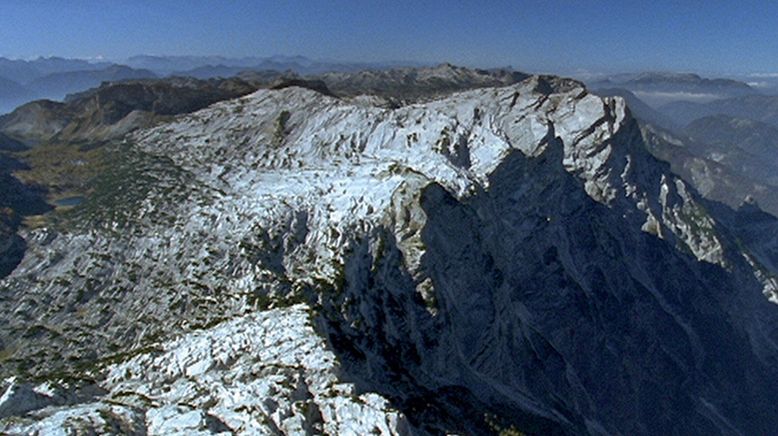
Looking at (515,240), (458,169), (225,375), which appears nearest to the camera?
(225,375)

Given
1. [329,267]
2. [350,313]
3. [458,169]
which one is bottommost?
[350,313]

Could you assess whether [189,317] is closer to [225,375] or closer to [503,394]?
[225,375]

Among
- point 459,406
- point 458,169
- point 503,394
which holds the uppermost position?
point 458,169

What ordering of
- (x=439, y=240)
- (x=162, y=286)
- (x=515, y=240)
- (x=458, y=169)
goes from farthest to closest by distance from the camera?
(x=515, y=240) < (x=458, y=169) < (x=439, y=240) < (x=162, y=286)

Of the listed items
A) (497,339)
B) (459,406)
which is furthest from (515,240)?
(459,406)

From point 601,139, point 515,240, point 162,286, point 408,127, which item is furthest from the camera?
point 601,139

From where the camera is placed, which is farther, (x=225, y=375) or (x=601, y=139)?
(x=601, y=139)

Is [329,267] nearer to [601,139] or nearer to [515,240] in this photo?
[515,240]

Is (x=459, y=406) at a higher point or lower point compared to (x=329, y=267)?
lower

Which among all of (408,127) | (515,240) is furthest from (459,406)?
(515,240)
